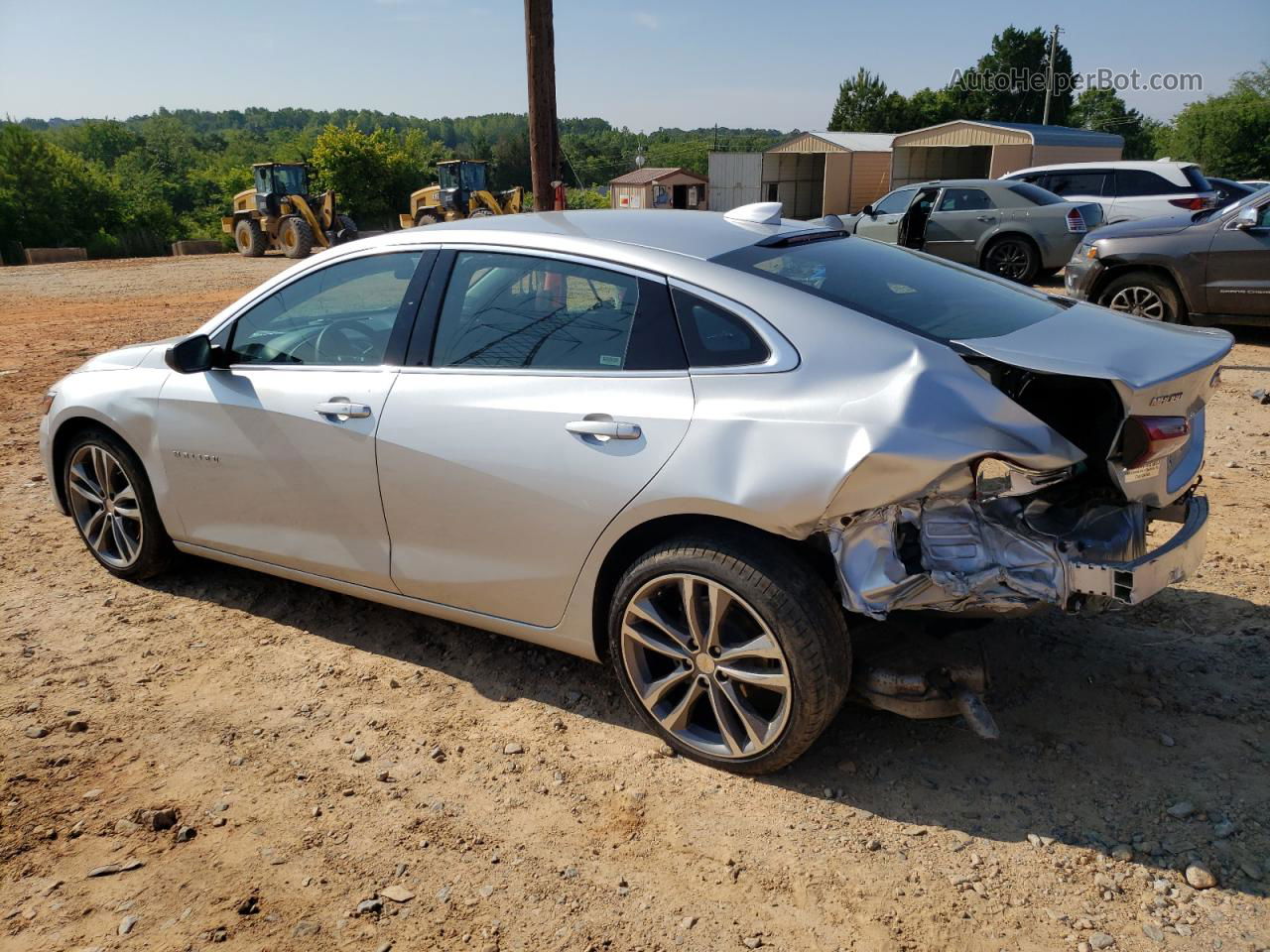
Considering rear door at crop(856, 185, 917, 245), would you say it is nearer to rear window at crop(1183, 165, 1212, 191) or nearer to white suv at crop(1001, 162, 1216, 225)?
white suv at crop(1001, 162, 1216, 225)

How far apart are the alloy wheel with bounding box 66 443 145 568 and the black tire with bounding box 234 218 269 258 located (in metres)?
23.9

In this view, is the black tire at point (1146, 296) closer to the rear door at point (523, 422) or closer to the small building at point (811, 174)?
the rear door at point (523, 422)

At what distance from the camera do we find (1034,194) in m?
13.9

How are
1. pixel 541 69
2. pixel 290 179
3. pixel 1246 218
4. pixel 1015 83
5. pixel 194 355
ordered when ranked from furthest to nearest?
pixel 1015 83 → pixel 290 179 → pixel 541 69 → pixel 1246 218 → pixel 194 355

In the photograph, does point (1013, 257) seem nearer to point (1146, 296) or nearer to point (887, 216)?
point (887, 216)

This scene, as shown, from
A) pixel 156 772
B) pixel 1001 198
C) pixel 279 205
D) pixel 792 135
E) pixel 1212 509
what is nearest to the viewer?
pixel 156 772

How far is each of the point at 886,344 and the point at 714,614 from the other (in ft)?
3.05

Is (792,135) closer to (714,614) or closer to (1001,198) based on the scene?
(1001,198)

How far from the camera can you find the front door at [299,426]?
3.51 meters

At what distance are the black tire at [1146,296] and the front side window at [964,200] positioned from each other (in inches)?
206

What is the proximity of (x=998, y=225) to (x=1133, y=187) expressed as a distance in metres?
2.70

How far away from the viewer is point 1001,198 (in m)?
13.9

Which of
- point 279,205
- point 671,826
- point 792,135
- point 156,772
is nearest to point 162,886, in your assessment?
point 156,772

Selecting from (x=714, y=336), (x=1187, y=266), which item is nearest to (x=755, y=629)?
(x=714, y=336)
